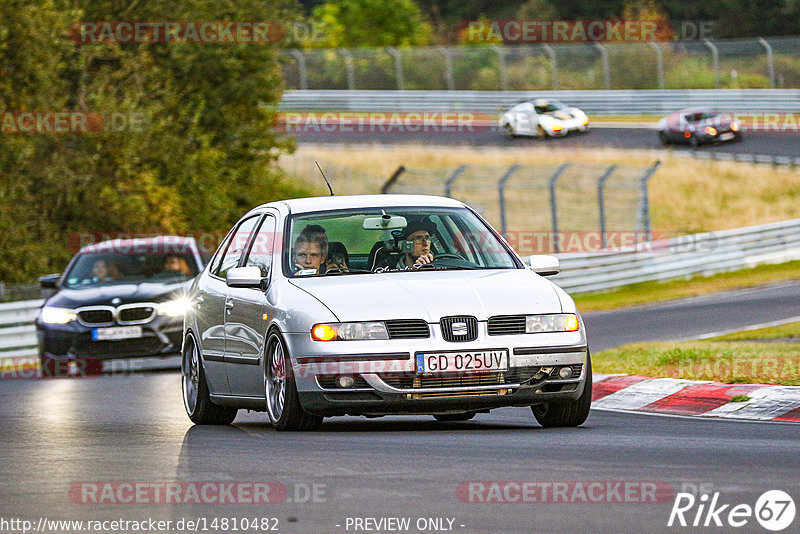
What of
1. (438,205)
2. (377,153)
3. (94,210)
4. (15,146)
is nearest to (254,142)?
(94,210)

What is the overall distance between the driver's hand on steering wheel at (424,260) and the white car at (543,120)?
4009cm

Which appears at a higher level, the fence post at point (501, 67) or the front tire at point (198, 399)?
the fence post at point (501, 67)

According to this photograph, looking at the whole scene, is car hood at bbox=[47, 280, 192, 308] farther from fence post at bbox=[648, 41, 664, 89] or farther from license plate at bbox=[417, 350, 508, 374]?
fence post at bbox=[648, 41, 664, 89]

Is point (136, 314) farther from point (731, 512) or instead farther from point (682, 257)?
point (682, 257)

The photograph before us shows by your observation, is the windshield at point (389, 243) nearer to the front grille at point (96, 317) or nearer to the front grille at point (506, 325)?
the front grille at point (506, 325)

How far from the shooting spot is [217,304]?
35.4 feet

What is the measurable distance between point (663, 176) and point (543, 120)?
5.91 meters

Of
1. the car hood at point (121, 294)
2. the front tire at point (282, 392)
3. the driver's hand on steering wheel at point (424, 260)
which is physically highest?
the driver's hand on steering wheel at point (424, 260)

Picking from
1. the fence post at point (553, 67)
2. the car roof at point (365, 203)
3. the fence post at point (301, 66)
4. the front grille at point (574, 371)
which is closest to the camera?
the front grille at point (574, 371)

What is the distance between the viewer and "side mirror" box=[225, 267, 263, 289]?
9.89 metres

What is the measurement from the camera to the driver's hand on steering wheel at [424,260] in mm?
10076

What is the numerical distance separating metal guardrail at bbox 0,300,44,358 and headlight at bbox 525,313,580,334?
1538 cm

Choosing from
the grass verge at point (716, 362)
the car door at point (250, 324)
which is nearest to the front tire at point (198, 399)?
the car door at point (250, 324)

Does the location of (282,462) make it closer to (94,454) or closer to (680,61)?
(94,454)
